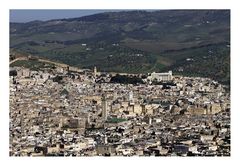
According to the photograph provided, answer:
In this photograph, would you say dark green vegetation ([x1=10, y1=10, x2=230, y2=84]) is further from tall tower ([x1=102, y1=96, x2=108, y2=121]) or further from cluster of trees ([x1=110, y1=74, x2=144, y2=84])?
tall tower ([x1=102, y1=96, x2=108, y2=121])

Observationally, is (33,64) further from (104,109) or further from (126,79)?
(104,109)

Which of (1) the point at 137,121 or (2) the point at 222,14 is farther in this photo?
(2) the point at 222,14

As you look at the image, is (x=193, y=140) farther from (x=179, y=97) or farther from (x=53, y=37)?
(x=53, y=37)

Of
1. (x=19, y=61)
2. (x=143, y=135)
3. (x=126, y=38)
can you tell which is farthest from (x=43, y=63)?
(x=143, y=135)

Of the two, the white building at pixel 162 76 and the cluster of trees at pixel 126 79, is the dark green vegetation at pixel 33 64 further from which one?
the white building at pixel 162 76

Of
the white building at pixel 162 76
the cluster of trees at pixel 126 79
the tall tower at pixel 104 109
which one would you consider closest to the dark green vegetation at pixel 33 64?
the cluster of trees at pixel 126 79

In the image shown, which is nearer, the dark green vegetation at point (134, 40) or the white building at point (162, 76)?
the white building at point (162, 76)
